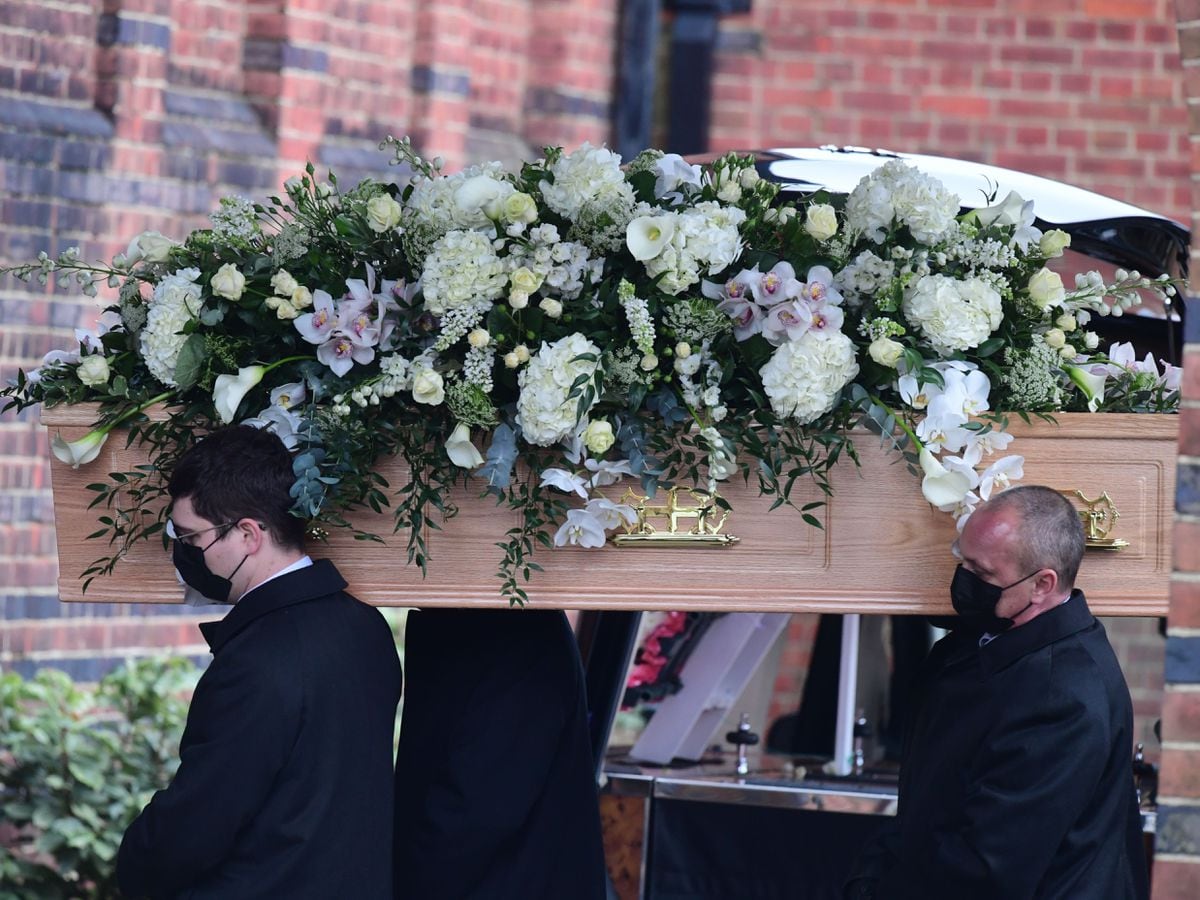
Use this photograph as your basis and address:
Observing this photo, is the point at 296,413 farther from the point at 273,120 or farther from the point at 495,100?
the point at 495,100

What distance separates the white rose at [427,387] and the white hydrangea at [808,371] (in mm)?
557

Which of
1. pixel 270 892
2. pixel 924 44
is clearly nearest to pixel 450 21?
pixel 924 44

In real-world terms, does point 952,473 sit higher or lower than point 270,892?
higher

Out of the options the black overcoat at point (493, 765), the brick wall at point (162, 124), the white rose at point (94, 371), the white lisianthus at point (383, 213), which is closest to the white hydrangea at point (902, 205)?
the white lisianthus at point (383, 213)

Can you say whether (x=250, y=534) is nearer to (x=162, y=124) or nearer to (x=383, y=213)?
(x=383, y=213)

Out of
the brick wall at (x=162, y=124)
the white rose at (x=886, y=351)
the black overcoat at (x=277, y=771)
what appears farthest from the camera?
the brick wall at (x=162, y=124)

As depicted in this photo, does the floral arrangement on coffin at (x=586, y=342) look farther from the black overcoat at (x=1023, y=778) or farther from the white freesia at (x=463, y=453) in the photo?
the black overcoat at (x=1023, y=778)

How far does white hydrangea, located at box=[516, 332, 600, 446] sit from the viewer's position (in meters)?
2.99

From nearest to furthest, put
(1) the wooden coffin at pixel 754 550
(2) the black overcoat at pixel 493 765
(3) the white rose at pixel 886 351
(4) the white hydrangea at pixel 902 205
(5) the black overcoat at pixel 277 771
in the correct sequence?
(5) the black overcoat at pixel 277 771
(3) the white rose at pixel 886 351
(4) the white hydrangea at pixel 902 205
(1) the wooden coffin at pixel 754 550
(2) the black overcoat at pixel 493 765

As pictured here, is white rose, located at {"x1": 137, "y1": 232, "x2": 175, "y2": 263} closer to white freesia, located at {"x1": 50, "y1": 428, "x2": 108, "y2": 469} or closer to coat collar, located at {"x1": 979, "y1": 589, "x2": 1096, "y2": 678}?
white freesia, located at {"x1": 50, "y1": 428, "x2": 108, "y2": 469}

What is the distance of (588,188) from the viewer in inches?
122

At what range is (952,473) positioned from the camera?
3.15 meters

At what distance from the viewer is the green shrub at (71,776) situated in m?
5.19

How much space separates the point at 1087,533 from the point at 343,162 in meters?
4.07
